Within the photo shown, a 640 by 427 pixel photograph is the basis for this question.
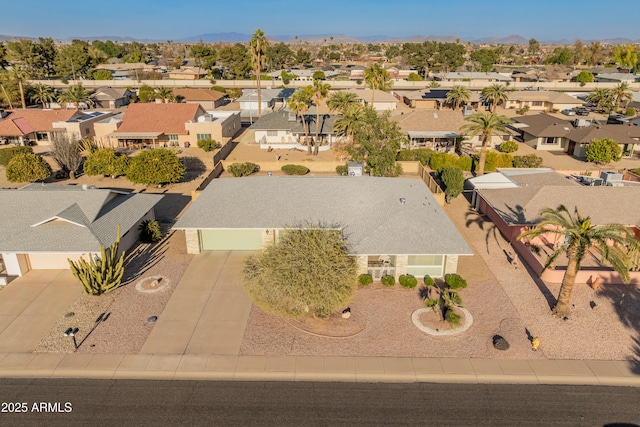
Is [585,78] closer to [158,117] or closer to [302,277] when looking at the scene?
[158,117]

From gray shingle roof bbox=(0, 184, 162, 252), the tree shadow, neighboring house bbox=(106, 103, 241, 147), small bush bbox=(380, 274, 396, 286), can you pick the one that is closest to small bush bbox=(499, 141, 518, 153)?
the tree shadow

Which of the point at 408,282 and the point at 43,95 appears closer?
the point at 408,282

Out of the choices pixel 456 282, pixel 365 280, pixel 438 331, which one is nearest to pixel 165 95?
pixel 365 280

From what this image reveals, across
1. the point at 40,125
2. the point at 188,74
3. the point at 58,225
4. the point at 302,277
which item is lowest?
the point at 302,277

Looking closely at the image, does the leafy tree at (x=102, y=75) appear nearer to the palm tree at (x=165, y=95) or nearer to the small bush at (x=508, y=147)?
the palm tree at (x=165, y=95)

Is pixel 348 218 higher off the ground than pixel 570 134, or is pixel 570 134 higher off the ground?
pixel 570 134

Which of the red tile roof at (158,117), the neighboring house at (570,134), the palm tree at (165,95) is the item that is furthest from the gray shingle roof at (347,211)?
the palm tree at (165,95)
